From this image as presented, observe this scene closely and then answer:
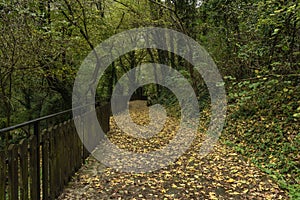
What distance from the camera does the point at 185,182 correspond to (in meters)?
3.99

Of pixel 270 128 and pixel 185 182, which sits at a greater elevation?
pixel 270 128

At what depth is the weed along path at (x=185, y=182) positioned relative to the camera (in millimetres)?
3522

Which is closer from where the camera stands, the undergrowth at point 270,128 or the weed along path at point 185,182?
the weed along path at point 185,182

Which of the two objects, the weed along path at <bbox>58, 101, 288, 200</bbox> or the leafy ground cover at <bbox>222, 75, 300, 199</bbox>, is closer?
the weed along path at <bbox>58, 101, 288, 200</bbox>

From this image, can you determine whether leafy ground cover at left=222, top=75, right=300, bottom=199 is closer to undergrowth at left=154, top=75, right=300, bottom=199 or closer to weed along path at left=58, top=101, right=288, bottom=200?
undergrowth at left=154, top=75, right=300, bottom=199

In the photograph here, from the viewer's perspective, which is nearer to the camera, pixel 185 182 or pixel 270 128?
pixel 185 182

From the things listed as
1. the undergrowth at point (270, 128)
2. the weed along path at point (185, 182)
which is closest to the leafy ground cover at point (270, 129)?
the undergrowth at point (270, 128)

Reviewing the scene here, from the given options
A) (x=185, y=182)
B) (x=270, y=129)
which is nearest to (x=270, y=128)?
(x=270, y=129)

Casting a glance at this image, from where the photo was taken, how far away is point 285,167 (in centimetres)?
411

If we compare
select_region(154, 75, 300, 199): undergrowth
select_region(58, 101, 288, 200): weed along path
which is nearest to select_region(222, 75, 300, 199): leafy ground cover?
select_region(154, 75, 300, 199): undergrowth

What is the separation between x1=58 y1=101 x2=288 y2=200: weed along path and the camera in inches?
139

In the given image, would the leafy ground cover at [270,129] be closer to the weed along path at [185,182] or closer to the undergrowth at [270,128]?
the undergrowth at [270,128]

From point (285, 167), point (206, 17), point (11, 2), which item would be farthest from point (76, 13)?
point (285, 167)

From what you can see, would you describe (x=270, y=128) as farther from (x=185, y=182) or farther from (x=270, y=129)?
(x=185, y=182)
